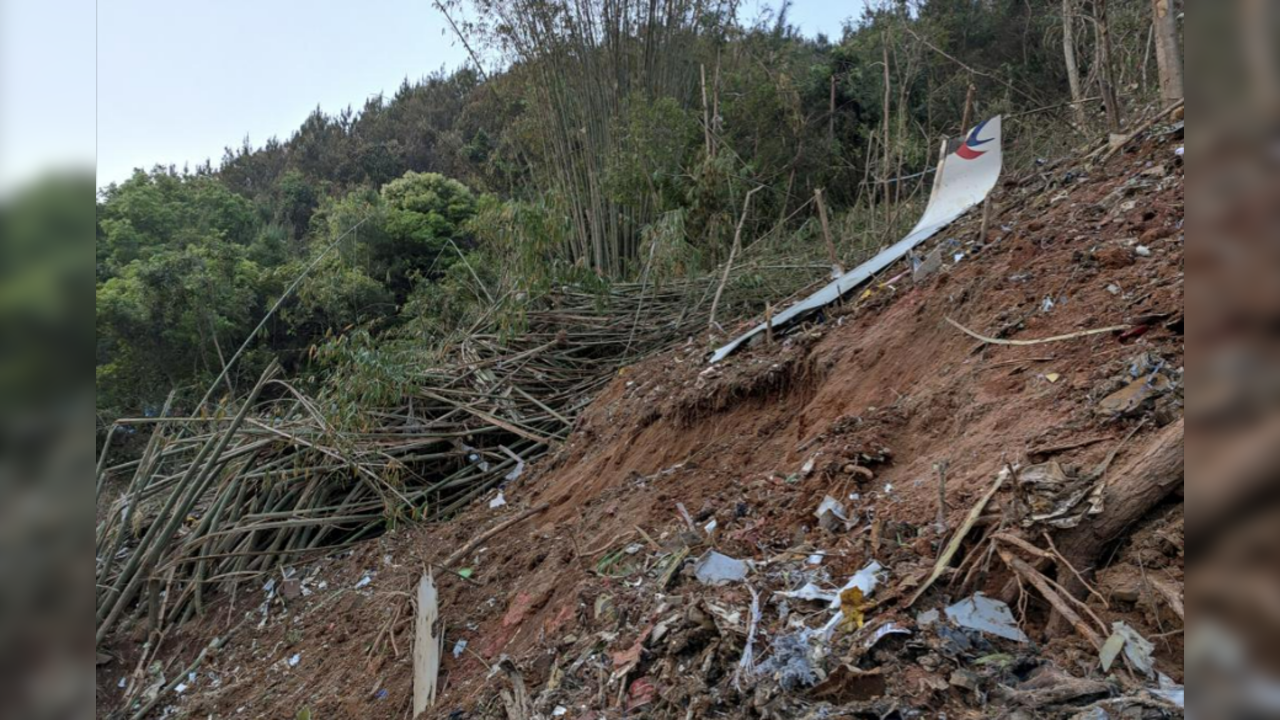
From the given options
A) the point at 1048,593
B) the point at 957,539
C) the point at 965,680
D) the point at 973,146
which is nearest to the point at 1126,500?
the point at 1048,593

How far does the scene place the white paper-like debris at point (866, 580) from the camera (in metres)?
2.07

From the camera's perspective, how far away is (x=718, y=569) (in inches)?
97.1

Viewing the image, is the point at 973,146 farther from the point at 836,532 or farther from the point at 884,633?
the point at 884,633

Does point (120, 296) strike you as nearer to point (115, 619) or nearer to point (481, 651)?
point (115, 619)

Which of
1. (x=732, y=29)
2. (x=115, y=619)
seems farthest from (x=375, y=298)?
(x=115, y=619)

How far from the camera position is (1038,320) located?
9.64 feet

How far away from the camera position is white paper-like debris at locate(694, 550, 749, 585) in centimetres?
241

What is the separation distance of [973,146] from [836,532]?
346 cm

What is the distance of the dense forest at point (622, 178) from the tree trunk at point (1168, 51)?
0.01 meters

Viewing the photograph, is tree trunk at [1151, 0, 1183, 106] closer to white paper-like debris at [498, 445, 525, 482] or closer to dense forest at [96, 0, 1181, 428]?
dense forest at [96, 0, 1181, 428]

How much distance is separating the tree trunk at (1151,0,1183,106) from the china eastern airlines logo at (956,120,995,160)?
103cm

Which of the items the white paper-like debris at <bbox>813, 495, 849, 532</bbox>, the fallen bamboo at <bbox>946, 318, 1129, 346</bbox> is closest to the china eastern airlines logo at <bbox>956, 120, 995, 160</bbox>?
the fallen bamboo at <bbox>946, 318, 1129, 346</bbox>

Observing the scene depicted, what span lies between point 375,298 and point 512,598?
749 cm
